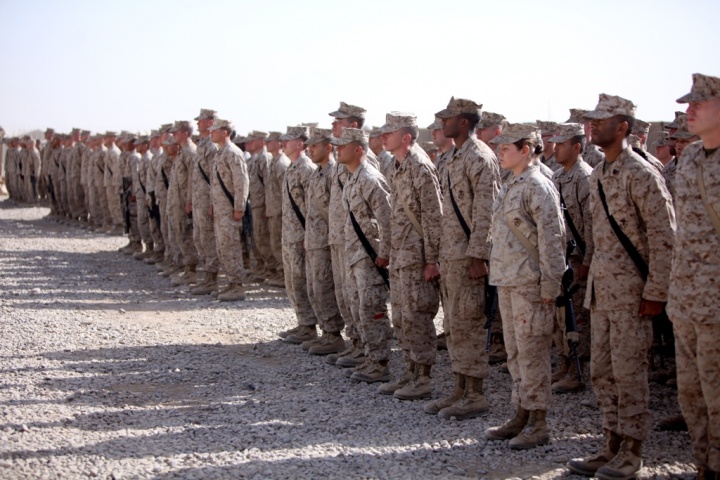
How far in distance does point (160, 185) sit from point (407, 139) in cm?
877

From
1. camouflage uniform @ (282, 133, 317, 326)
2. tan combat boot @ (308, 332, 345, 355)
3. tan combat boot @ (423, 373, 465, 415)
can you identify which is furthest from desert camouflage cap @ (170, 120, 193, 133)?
tan combat boot @ (423, 373, 465, 415)

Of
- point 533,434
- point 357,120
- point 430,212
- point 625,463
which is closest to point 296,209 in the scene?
point 357,120

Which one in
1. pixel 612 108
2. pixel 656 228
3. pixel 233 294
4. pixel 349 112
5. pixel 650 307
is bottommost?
pixel 233 294

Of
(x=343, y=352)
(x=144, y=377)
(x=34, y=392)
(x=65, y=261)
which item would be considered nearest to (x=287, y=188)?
(x=343, y=352)

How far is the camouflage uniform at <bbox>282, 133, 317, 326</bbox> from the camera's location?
32.1 feet

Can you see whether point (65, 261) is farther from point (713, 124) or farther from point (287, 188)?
point (713, 124)

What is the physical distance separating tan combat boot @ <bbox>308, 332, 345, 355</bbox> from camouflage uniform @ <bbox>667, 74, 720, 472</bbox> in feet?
16.2

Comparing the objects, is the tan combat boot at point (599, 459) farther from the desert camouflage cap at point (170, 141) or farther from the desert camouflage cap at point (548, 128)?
the desert camouflage cap at point (170, 141)

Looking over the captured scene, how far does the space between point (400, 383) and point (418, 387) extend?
9.3 inches

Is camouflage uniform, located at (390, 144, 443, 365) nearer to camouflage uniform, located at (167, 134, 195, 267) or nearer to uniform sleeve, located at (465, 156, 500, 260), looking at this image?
uniform sleeve, located at (465, 156, 500, 260)

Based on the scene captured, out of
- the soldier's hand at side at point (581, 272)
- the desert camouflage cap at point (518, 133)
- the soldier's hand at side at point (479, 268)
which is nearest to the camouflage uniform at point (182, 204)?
the soldier's hand at side at point (581, 272)

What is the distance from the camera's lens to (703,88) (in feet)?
15.5

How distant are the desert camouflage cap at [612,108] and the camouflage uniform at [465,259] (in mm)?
1365

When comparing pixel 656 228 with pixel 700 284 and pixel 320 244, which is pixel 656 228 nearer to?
pixel 700 284
